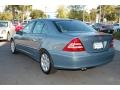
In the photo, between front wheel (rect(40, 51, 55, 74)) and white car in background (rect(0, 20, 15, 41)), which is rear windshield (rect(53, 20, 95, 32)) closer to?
front wheel (rect(40, 51, 55, 74))

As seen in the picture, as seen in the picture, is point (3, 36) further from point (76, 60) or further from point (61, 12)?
point (61, 12)

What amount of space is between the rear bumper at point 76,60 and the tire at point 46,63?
25 centimetres

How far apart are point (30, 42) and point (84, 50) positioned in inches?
88.1

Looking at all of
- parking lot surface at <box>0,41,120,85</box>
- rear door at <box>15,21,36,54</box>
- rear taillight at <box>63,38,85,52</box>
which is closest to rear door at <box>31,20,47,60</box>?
rear door at <box>15,21,36,54</box>

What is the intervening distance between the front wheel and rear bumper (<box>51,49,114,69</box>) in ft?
0.84

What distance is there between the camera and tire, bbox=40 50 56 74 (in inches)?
224

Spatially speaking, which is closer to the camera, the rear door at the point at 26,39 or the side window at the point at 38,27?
the side window at the point at 38,27

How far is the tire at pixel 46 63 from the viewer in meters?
5.68

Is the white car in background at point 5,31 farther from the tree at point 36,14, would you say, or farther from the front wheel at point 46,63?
the tree at point 36,14

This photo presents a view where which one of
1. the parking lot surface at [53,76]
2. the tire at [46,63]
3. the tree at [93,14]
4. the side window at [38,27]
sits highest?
the tree at [93,14]

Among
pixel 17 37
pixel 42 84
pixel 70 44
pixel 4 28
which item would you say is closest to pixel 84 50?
pixel 70 44

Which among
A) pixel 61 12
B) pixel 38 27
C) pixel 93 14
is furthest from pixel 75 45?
pixel 61 12

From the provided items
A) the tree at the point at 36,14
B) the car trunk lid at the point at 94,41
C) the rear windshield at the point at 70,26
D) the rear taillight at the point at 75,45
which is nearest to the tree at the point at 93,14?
the tree at the point at 36,14

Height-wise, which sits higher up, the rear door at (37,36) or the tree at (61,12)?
the tree at (61,12)
